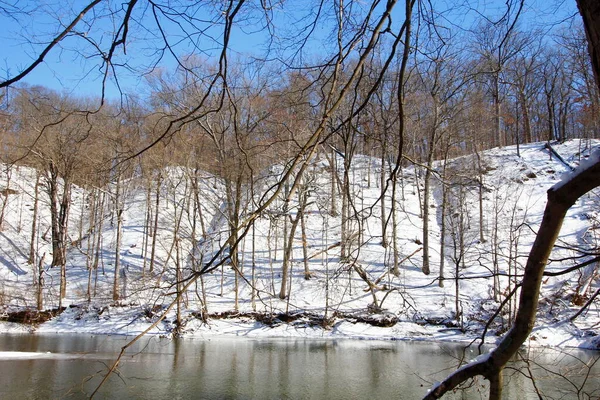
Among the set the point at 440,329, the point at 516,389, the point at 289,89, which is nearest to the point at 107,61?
the point at 289,89

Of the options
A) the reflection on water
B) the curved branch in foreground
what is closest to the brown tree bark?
the curved branch in foreground

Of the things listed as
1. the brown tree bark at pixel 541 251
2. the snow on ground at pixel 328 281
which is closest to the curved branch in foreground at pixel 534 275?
the brown tree bark at pixel 541 251

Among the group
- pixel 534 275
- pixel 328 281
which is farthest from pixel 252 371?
pixel 534 275

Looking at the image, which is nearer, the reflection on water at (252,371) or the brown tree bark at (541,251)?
the brown tree bark at (541,251)

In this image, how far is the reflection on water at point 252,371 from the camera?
11.1 m

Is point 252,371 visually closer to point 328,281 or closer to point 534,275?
point 328,281

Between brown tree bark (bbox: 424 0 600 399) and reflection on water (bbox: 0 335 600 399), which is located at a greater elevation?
brown tree bark (bbox: 424 0 600 399)

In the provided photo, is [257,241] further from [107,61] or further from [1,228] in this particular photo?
[107,61]

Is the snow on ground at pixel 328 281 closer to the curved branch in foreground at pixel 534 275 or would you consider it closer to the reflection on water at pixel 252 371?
the reflection on water at pixel 252 371

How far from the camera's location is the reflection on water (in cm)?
1108

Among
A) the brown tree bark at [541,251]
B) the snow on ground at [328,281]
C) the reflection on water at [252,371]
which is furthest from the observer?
the snow on ground at [328,281]

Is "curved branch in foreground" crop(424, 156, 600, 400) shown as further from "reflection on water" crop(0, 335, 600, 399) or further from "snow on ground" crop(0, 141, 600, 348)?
"snow on ground" crop(0, 141, 600, 348)

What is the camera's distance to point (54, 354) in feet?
48.4

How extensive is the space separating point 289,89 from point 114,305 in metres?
22.1
